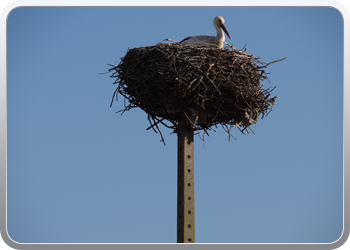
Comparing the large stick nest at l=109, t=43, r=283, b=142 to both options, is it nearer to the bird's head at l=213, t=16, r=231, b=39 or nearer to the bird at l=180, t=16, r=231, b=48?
the bird at l=180, t=16, r=231, b=48

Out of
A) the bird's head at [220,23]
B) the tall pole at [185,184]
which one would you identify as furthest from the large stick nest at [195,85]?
the bird's head at [220,23]

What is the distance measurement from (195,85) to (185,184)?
1510 mm

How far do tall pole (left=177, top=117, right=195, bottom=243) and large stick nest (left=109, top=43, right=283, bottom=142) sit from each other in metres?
0.24

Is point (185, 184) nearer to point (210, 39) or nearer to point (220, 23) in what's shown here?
point (210, 39)

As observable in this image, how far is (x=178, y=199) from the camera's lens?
8562 mm

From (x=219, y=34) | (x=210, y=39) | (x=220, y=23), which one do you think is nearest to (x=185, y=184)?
(x=210, y=39)

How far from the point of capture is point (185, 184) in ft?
28.1

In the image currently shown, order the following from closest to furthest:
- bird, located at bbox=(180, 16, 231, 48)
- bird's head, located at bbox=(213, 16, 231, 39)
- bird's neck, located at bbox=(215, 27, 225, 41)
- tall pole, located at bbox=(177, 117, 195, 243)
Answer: tall pole, located at bbox=(177, 117, 195, 243) → bird, located at bbox=(180, 16, 231, 48) → bird's neck, located at bbox=(215, 27, 225, 41) → bird's head, located at bbox=(213, 16, 231, 39)

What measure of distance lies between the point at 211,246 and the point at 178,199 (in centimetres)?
195

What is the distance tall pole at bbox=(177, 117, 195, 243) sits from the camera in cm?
830

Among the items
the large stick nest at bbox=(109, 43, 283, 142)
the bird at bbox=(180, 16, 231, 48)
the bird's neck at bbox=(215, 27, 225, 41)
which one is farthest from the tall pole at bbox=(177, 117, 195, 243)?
the bird's neck at bbox=(215, 27, 225, 41)

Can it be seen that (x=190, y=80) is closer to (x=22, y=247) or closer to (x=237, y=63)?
(x=237, y=63)

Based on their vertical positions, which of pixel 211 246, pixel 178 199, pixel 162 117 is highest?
pixel 162 117
